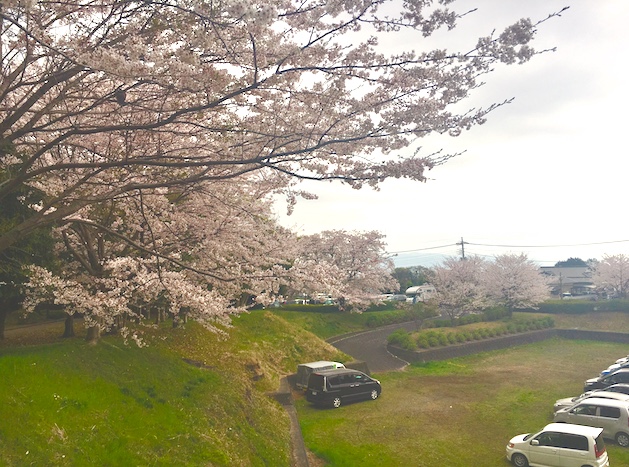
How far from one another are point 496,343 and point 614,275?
20.9 m

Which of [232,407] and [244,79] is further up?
[244,79]

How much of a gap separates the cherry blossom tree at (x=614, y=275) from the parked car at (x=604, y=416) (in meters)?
33.1

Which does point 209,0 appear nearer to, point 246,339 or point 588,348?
point 246,339

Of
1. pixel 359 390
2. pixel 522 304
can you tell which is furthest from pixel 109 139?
pixel 522 304

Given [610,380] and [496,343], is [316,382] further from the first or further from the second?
[496,343]

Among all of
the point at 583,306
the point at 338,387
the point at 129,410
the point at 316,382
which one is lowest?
the point at 583,306

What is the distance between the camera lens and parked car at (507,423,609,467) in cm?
936

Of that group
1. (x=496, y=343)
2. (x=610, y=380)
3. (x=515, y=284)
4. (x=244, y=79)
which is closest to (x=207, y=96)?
(x=244, y=79)

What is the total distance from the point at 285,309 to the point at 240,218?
2590cm

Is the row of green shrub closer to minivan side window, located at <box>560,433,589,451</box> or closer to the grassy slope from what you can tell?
the grassy slope

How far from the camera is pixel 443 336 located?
81.6 ft

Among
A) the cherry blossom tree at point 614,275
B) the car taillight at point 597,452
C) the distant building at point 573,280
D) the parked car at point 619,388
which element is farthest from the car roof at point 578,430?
the distant building at point 573,280

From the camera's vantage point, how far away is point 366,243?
3769 centimetres

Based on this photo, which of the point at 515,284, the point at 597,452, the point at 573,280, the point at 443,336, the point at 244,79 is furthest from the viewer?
the point at 573,280
